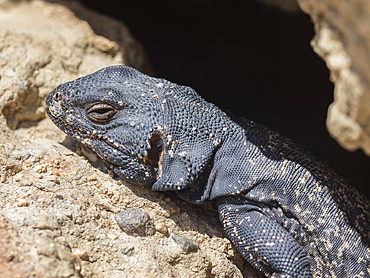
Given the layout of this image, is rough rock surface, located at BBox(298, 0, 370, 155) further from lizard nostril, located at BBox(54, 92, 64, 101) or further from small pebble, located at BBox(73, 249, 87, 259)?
lizard nostril, located at BBox(54, 92, 64, 101)

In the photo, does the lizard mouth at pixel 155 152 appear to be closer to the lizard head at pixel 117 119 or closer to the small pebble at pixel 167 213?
the lizard head at pixel 117 119

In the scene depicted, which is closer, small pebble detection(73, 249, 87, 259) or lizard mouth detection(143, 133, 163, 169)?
small pebble detection(73, 249, 87, 259)

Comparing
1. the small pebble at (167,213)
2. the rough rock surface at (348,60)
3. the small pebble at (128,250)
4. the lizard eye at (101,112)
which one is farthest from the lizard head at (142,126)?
the rough rock surface at (348,60)

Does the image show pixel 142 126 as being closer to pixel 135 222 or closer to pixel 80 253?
pixel 135 222

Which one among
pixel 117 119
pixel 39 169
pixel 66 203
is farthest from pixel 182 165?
pixel 39 169

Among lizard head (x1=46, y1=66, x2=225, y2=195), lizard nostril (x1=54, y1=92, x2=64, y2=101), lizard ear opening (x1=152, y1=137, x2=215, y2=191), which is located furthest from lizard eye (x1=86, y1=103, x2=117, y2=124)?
lizard ear opening (x1=152, y1=137, x2=215, y2=191)

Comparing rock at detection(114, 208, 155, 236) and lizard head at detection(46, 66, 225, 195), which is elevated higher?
→ lizard head at detection(46, 66, 225, 195)

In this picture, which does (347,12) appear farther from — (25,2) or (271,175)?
(25,2)
